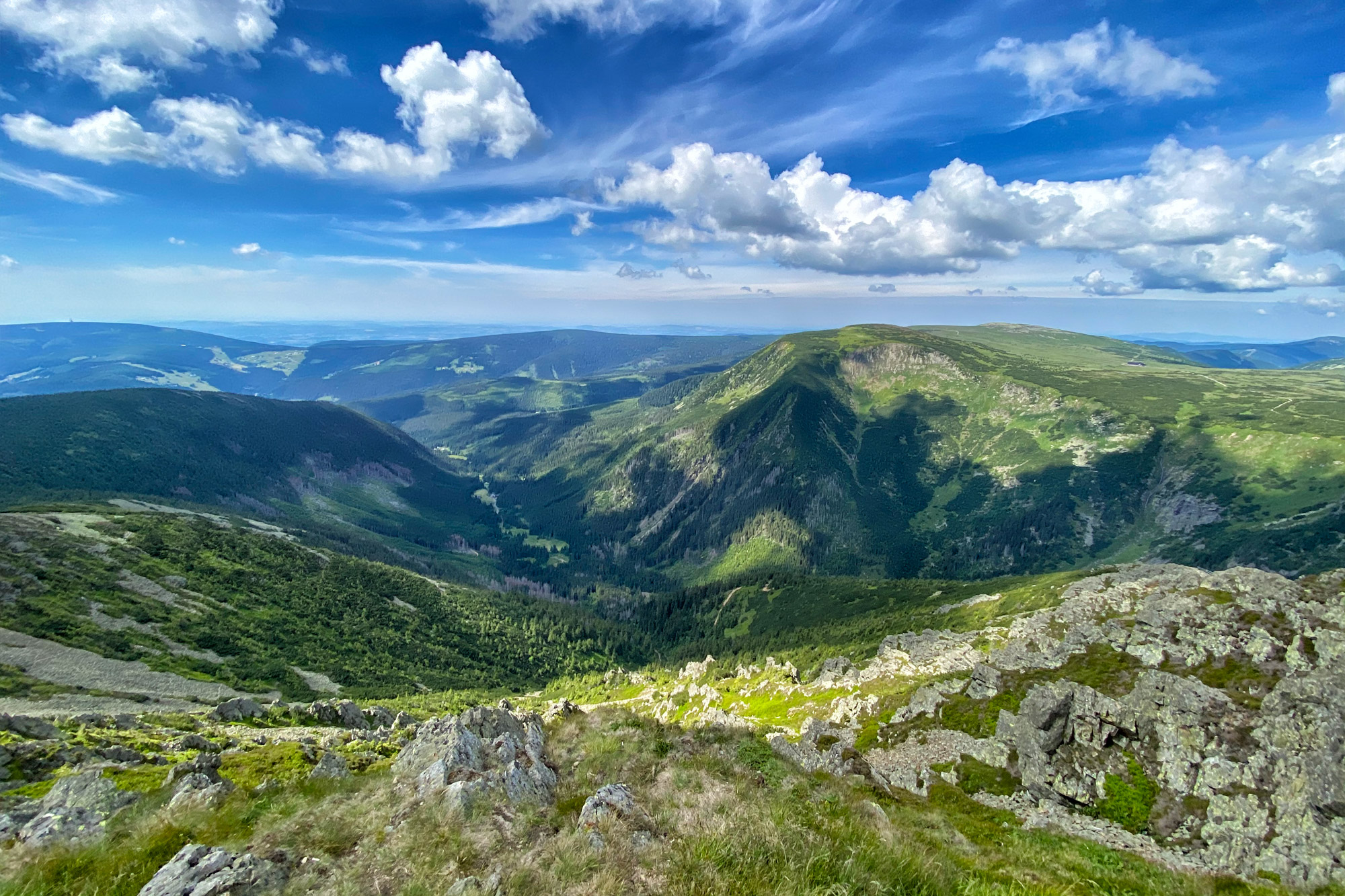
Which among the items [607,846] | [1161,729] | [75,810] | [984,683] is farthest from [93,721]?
[1161,729]

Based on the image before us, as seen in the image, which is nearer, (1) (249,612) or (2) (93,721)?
(2) (93,721)

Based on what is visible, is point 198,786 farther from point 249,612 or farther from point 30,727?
point 249,612

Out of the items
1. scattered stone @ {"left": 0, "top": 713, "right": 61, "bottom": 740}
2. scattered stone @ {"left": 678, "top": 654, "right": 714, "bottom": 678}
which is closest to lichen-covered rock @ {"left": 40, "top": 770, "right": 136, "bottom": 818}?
scattered stone @ {"left": 0, "top": 713, "right": 61, "bottom": 740}

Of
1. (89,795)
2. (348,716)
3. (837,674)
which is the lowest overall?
(837,674)

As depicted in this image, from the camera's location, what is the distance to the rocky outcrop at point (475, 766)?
15375 mm

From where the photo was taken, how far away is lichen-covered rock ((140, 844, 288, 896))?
30.8ft

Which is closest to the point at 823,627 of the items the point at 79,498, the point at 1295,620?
the point at 1295,620

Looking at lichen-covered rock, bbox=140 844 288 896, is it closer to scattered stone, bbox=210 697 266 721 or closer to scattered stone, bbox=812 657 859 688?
scattered stone, bbox=210 697 266 721

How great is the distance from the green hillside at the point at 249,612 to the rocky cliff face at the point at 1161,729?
91.6m

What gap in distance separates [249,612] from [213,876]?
13022cm

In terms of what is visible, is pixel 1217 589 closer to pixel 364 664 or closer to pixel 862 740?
pixel 862 740

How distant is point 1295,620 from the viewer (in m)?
50.3

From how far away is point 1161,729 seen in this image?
44500mm

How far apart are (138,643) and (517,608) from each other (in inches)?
5074
